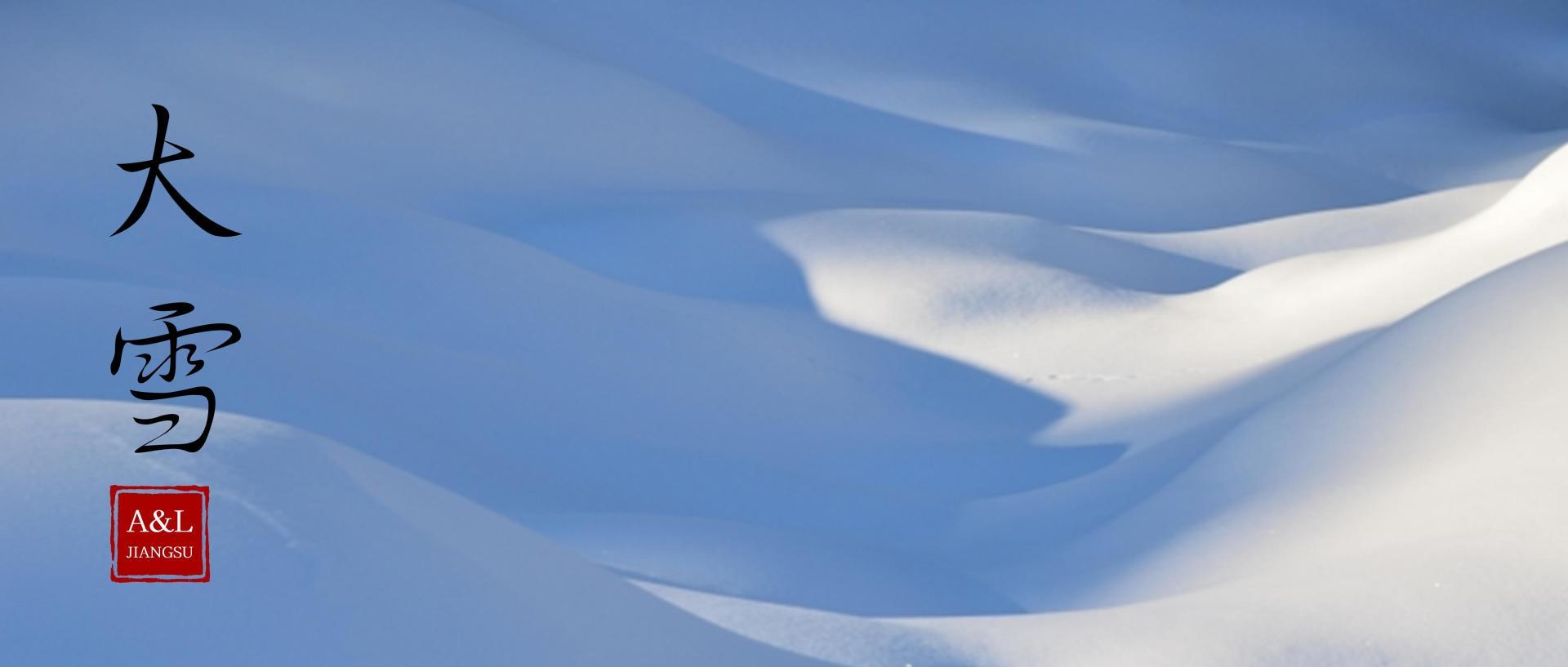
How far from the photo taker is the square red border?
176cm

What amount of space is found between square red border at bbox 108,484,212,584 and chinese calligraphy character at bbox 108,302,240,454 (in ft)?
0.33

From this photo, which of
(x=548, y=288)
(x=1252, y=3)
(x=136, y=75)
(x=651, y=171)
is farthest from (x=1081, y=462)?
(x=1252, y=3)

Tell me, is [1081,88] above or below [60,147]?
above

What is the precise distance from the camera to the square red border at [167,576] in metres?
1.76

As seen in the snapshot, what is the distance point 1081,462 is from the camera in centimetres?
325

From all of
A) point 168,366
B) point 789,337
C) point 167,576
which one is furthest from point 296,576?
point 789,337

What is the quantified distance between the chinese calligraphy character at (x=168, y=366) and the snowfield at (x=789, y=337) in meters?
0.03

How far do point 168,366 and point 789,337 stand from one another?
1.75 metres

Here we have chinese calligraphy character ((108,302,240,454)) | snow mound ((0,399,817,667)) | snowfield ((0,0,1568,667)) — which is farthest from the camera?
chinese calligraphy character ((108,302,240,454))

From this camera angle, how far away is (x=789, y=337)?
3975mm

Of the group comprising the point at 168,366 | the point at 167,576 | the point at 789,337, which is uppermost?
the point at 789,337

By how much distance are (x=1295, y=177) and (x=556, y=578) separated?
448 cm

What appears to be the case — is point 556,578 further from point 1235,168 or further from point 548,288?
point 1235,168

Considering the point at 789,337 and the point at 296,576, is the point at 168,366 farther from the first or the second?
the point at 789,337
